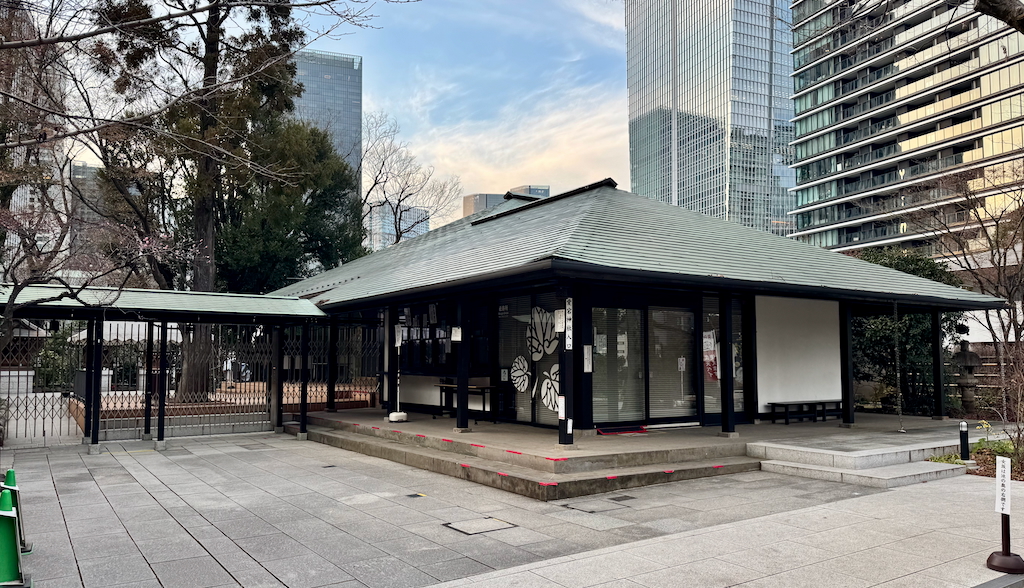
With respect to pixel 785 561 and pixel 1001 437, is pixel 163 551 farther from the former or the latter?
pixel 1001 437

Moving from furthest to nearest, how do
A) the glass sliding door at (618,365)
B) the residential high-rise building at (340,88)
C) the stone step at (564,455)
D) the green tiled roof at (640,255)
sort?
the residential high-rise building at (340,88) → the glass sliding door at (618,365) → the green tiled roof at (640,255) → the stone step at (564,455)

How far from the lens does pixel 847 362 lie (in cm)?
1377

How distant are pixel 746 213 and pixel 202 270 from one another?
93374mm

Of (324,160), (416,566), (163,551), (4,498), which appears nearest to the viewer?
(4,498)

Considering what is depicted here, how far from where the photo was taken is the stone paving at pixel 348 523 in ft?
18.6

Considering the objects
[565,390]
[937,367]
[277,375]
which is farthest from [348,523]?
[937,367]

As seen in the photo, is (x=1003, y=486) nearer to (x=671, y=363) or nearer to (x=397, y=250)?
(x=671, y=363)

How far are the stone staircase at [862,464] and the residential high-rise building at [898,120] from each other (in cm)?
4400

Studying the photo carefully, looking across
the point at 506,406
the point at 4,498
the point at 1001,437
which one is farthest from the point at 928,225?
the point at 4,498

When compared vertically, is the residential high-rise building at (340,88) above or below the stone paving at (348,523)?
above

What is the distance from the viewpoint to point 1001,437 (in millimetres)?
12727

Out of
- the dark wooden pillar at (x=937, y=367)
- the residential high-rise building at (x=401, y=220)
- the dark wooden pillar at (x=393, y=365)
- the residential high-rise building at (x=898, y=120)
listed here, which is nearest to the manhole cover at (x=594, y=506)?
the dark wooden pillar at (x=393, y=365)

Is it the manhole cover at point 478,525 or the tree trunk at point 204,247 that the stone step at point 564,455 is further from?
the tree trunk at point 204,247

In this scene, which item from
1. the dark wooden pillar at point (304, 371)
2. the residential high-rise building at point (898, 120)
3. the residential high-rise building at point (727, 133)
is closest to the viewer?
the dark wooden pillar at point (304, 371)
